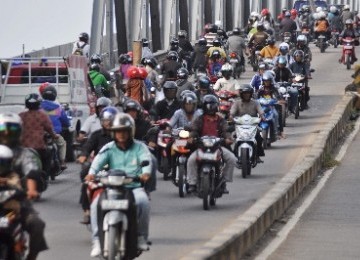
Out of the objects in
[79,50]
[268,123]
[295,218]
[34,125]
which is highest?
[79,50]

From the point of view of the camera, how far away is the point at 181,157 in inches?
847

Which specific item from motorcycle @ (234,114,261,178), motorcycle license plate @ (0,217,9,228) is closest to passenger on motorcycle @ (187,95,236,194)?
motorcycle @ (234,114,261,178)

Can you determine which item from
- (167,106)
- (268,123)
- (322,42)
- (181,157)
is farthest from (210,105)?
(322,42)

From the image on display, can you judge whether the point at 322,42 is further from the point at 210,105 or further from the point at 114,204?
the point at 114,204

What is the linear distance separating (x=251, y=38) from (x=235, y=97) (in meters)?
17.6

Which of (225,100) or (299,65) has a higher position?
(299,65)

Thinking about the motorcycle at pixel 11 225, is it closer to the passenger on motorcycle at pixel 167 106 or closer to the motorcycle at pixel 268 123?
the passenger on motorcycle at pixel 167 106

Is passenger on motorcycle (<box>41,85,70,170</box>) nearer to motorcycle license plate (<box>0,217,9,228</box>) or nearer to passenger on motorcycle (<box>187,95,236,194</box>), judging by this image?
passenger on motorcycle (<box>187,95,236,194</box>)

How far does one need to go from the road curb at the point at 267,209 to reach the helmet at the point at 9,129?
1.78 metres

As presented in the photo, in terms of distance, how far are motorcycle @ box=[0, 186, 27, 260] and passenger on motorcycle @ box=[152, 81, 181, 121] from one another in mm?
11275

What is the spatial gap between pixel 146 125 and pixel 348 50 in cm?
3284

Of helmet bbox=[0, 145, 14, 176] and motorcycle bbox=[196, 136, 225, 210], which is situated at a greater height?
helmet bbox=[0, 145, 14, 176]

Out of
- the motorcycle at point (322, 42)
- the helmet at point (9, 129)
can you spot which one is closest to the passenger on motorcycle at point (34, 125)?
the helmet at point (9, 129)

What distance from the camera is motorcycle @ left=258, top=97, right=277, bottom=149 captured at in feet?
95.4
